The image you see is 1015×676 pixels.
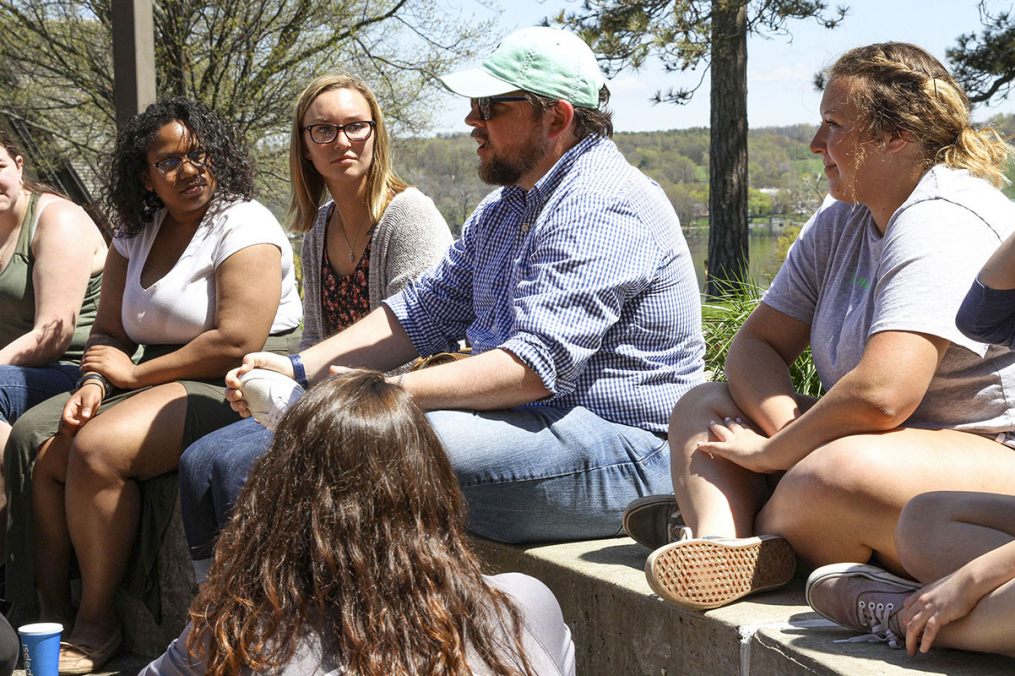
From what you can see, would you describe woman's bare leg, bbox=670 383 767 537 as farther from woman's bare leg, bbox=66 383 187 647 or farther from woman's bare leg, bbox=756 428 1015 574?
woman's bare leg, bbox=66 383 187 647

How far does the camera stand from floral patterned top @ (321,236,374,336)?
12.7ft

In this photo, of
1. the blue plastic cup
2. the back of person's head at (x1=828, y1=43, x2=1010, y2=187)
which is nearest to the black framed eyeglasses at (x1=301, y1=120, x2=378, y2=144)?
the back of person's head at (x1=828, y1=43, x2=1010, y2=187)

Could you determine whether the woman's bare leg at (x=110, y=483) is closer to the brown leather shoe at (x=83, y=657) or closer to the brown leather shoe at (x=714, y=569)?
the brown leather shoe at (x=83, y=657)

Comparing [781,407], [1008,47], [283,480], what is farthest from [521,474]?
[1008,47]

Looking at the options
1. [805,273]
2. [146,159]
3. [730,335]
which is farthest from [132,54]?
[805,273]

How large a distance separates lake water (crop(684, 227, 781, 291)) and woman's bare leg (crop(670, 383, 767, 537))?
1506 millimetres

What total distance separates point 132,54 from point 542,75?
3.00 m

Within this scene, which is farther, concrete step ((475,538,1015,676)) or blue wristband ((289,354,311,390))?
blue wristband ((289,354,311,390))

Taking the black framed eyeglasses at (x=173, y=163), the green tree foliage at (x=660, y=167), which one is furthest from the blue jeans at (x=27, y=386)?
the green tree foliage at (x=660, y=167)

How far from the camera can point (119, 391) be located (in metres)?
3.50

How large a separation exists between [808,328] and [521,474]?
0.83m

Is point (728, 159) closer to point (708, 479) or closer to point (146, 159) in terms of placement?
point (146, 159)

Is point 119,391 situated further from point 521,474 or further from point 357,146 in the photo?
point 521,474

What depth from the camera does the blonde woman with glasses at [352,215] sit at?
149 inches
